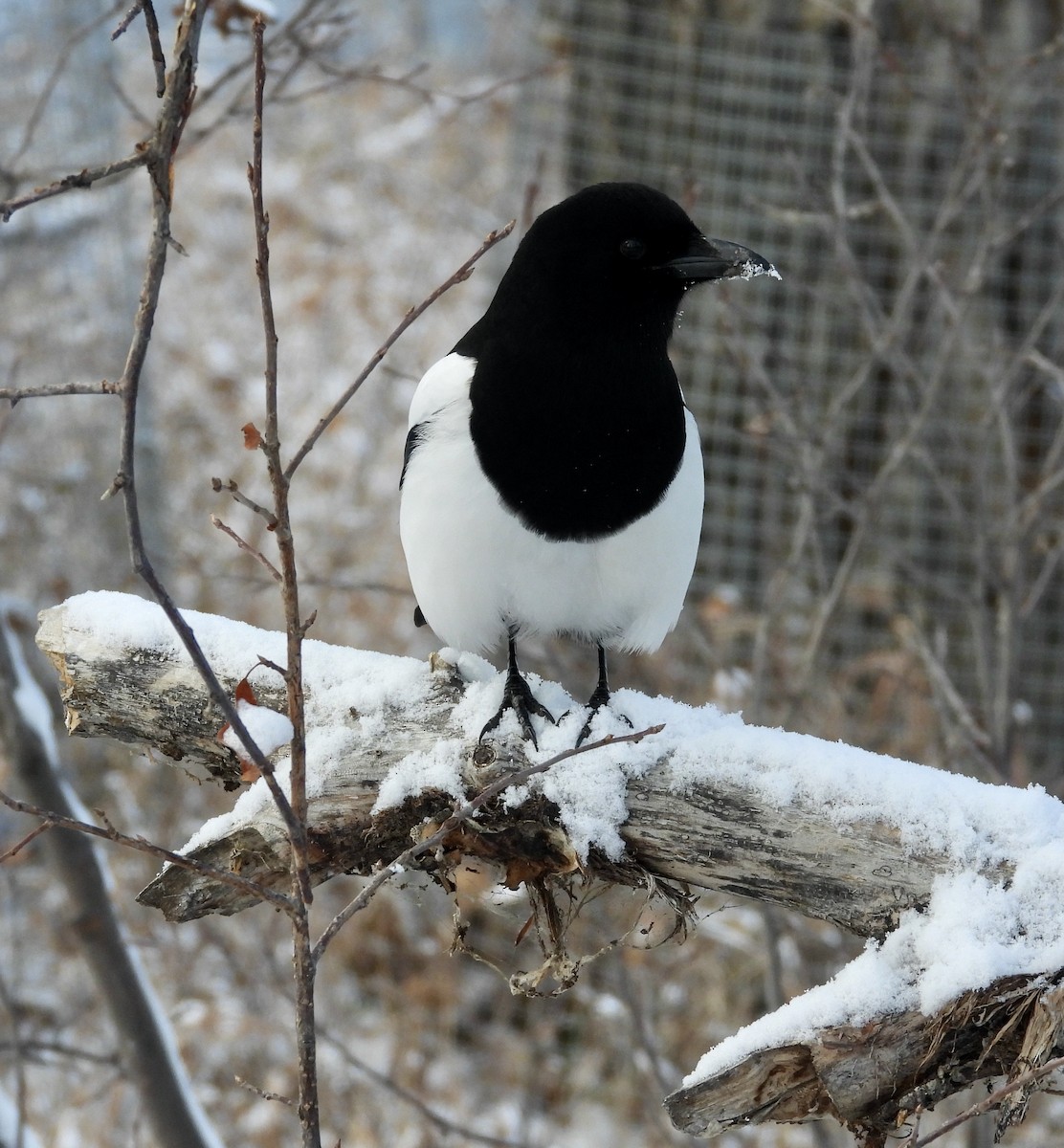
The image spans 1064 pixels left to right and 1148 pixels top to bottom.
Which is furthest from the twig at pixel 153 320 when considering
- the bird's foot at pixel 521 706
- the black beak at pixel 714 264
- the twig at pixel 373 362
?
the black beak at pixel 714 264

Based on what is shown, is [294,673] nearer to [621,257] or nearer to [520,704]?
[520,704]

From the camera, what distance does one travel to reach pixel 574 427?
192cm

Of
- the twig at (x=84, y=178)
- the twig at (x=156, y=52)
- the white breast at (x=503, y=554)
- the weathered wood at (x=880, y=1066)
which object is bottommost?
the weathered wood at (x=880, y=1066)

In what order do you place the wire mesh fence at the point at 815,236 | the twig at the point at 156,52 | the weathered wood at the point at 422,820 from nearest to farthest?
the twig at the point at 156,52, the weathered wood at the point at 422,820, the wire mesh fence at the point at 815,236

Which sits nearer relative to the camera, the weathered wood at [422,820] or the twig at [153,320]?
the twig at [153,320]

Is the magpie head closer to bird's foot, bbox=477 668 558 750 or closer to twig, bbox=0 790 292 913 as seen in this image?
bird's foot, bbox=477 668 558 750

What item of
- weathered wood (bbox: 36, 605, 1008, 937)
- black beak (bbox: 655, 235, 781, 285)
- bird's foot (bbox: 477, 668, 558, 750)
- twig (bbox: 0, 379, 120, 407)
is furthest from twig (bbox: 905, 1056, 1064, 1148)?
black beak (bbox: 655, 235, 781, 285)

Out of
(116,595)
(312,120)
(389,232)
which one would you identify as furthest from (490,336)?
(312,120)

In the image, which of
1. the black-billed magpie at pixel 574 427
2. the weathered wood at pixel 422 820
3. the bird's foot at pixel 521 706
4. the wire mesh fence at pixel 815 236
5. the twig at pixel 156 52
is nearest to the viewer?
the twig at pixel 156 52

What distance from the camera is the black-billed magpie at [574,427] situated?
1920mm

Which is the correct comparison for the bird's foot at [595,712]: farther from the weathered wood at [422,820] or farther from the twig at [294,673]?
the twig at [294,673]

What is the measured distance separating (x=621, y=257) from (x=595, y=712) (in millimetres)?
701

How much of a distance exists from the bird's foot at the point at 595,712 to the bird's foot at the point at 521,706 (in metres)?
0.05

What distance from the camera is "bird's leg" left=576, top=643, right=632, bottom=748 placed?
72.9 inches
